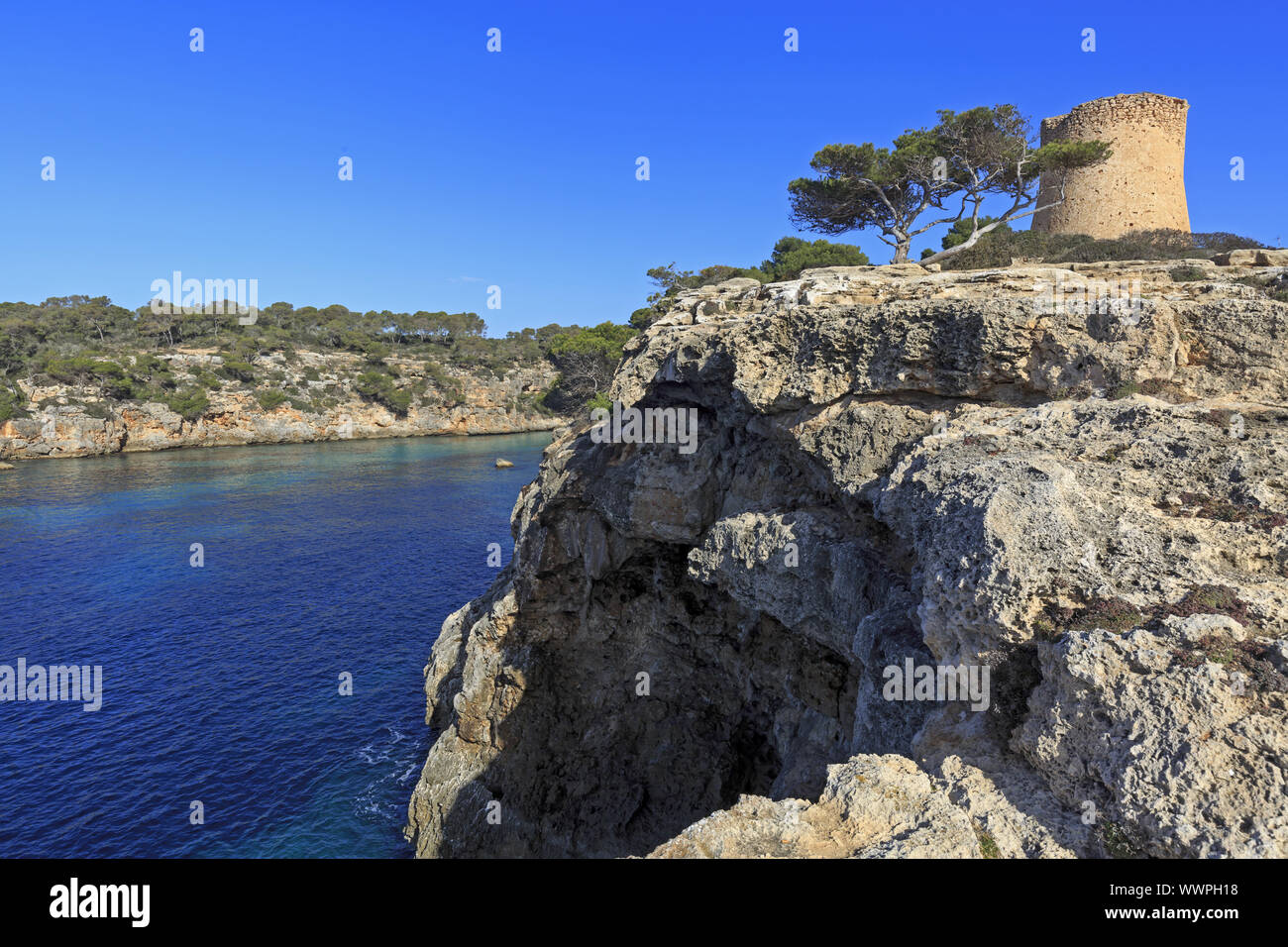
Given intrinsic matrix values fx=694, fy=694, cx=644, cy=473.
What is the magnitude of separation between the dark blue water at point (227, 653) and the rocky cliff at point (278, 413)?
69.9 ft

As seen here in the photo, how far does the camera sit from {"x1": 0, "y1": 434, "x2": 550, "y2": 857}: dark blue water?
85.8ft

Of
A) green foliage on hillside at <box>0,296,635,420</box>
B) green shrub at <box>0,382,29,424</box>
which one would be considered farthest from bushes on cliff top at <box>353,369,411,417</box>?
green shrub at <box>0,382,29,424</box>

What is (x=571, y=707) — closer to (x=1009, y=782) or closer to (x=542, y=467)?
(x=542, y=467)

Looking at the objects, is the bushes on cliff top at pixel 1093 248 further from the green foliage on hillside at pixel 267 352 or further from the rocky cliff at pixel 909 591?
the green foliage on hillside at pixel 267 352

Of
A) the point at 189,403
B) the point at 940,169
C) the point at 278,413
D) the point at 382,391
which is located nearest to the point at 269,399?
the point at 278,413

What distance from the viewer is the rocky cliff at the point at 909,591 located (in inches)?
296

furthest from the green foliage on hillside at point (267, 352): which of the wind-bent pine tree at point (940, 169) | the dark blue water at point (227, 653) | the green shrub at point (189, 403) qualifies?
the wind-bent pine tree at point (940, 169)

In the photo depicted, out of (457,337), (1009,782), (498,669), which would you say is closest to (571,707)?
(498,669)

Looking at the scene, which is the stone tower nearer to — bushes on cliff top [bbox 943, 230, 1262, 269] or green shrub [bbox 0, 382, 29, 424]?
bushes on cliff top [bbox 943, 230, 1262, 269]

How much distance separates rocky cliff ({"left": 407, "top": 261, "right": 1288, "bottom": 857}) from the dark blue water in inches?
188

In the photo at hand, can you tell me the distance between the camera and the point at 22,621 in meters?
40.3

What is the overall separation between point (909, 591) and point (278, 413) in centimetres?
12144

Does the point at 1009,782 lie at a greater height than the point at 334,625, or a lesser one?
greater

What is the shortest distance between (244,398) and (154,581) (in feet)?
244
